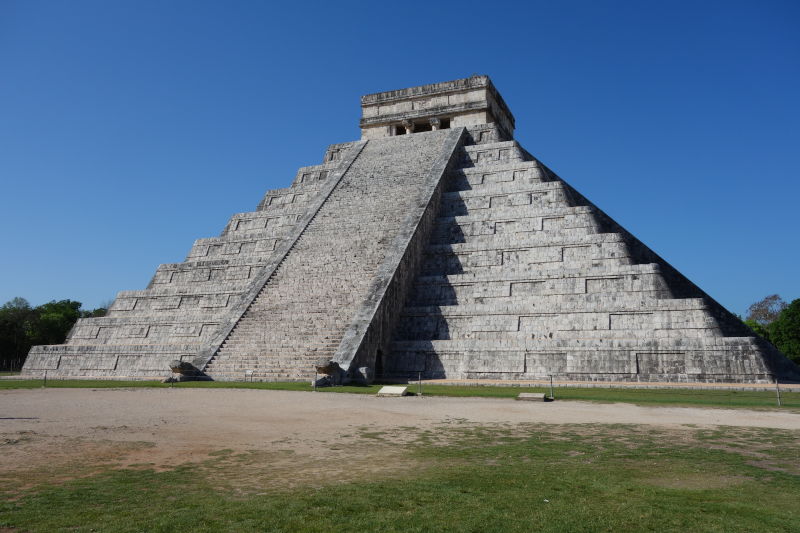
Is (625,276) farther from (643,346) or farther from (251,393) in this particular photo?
(251,393)

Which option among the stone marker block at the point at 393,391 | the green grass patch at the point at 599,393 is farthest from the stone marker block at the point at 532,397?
the stone marker block at the point at 393,391

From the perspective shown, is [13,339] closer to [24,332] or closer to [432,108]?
[24,332]

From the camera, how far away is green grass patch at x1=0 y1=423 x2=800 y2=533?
13.7ft

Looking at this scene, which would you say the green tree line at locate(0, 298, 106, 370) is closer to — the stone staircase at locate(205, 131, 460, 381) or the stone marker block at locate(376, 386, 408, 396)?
the stone staircase at locate(205, 131, 460, 381)

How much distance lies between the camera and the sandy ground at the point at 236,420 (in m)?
6.77

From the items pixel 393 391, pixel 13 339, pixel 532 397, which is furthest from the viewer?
pixel 13 339

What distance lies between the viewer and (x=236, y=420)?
9227mm

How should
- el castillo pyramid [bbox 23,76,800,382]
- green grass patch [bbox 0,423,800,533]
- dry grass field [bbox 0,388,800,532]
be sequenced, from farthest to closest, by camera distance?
el castillo pyramid [bbox 23,76,800,382], dry grass field [bbox 0,388,800,532], green grass patch [bbox 0,423,800,533]

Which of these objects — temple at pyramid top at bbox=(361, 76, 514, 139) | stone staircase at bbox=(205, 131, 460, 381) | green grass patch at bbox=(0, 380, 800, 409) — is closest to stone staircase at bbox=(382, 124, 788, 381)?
green grass patch at bbox=(0, 380, 800, 409)

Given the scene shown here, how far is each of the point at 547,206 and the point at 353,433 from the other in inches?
648

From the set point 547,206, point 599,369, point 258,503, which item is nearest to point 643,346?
point 599,369

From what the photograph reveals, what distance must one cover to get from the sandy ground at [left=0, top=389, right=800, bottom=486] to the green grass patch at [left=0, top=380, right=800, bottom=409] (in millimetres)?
928

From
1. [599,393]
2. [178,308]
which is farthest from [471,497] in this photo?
[178,308]

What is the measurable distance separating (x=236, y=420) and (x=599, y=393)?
9.03 m
